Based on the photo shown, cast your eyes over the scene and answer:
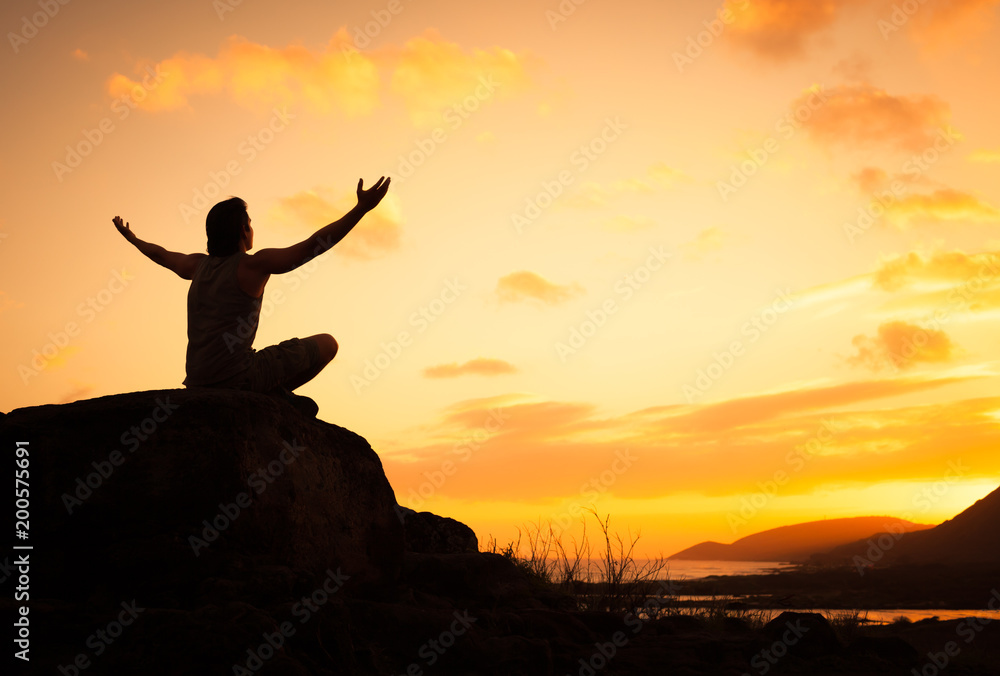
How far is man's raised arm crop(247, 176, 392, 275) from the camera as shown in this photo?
574cm

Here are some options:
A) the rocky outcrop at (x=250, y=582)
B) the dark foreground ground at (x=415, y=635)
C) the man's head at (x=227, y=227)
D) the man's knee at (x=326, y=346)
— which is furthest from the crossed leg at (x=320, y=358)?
the dark foreground ground at (x=415, y=635)

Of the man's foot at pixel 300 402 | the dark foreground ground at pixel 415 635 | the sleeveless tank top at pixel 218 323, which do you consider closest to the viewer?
the dark foreground ground at pixel 415 635

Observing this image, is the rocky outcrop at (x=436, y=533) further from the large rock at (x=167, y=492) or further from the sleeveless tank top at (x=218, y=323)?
the sleeveless tank top at (x=218, y=323)

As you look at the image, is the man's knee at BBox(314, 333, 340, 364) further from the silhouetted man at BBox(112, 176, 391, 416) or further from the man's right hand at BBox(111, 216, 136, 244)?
the man's right hand at BBox(111, 216, 136, 244)

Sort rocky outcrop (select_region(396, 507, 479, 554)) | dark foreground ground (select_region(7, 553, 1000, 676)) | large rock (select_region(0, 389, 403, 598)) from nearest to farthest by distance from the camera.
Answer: dark foreground ground (select_region(7, 553, 1000, 676)) < large rock (select_region(0, 389, 403, 598)) < rocky outcrop (select_region(396, 507, 479, 554))

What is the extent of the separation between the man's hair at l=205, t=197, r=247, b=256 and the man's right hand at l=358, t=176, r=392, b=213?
1.32 m

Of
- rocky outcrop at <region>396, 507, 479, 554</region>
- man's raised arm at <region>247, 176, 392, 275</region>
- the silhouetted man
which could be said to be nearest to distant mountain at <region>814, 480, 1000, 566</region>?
rocky outcrop at <region>396, 507, 479, 554</region>

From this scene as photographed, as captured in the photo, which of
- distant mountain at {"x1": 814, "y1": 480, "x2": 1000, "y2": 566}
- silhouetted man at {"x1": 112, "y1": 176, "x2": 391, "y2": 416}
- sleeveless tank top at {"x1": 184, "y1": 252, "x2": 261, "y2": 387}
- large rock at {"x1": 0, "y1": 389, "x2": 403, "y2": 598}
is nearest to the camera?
large rock at {"x1": 0, "y1": 389, "x2": 403, "y2": 598}

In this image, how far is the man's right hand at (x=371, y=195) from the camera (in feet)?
19.3

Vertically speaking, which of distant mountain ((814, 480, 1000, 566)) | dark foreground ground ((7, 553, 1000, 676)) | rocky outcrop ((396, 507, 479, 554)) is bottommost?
distant mountain ((814, 480, 1000, 566))

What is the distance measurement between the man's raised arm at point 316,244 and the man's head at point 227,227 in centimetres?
42

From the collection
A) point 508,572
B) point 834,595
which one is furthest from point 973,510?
point 508,572

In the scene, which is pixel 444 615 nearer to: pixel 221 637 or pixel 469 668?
pixel 469 668

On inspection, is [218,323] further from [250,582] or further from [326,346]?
[250,582]
